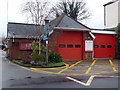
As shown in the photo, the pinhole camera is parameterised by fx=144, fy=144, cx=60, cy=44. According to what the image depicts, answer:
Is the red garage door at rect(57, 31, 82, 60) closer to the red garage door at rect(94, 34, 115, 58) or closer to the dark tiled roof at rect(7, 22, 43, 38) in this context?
the red garage door at rect(94, 34, 115, 58)

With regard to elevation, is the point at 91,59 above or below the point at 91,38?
below

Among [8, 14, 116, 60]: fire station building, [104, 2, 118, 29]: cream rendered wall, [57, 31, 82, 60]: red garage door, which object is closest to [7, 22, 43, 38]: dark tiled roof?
[8, 14, 116, 60]: fire station building

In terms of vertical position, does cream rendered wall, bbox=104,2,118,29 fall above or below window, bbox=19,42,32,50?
above

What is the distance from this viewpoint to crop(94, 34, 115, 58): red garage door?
A: 2064 centimetres

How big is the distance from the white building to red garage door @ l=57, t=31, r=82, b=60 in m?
10.6

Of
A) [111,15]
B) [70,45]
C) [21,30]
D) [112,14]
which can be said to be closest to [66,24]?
[70,45]

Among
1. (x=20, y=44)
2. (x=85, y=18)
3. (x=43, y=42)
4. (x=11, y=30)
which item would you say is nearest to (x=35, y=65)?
(x=43, y=42)

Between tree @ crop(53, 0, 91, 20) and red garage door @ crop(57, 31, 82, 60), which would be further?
tree @ crop(53, 0, 91, 20)

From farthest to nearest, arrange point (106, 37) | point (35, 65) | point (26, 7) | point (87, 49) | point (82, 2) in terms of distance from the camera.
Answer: point (82, 2) < point (106, 37) < point (87, 49) < point (26, 7) < point (35, 65)

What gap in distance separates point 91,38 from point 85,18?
23115 millimetres

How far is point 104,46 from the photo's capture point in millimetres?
21141

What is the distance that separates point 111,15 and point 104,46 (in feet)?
36.0

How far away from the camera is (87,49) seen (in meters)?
19.3

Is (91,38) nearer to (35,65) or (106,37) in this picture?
(106,37)
